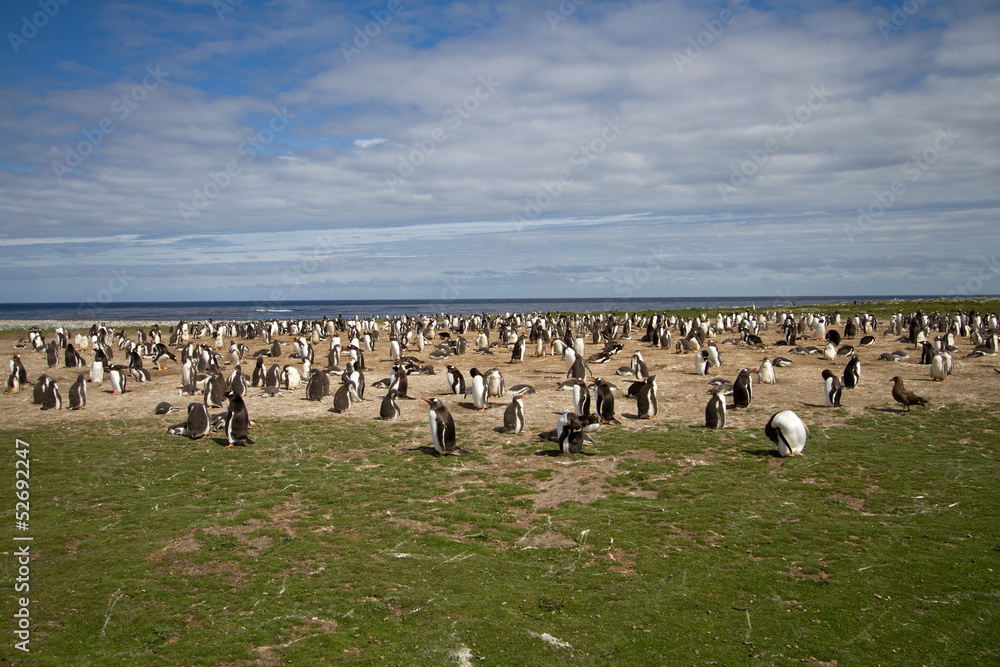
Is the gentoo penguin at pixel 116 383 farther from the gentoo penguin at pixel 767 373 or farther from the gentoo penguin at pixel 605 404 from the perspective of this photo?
the gentoo penguin at pixel 767 373

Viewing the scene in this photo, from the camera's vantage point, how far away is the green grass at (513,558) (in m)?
5.30

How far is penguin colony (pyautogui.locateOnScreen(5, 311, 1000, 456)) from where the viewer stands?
1313 centimetres

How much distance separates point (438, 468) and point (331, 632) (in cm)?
517

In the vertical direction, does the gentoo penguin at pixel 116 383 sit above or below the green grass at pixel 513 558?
above

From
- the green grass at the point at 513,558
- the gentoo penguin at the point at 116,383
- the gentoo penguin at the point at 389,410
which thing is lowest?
the green grass at the point at 513,558

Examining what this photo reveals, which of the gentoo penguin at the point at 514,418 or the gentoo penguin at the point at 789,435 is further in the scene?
the gentoo penguin at the point at 514,418

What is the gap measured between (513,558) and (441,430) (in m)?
4.56

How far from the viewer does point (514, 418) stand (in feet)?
43.0

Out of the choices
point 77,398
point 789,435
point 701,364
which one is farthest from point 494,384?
point 77,398

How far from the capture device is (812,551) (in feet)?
23.0

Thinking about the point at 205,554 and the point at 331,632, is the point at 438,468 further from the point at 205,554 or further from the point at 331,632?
the point at 331,632

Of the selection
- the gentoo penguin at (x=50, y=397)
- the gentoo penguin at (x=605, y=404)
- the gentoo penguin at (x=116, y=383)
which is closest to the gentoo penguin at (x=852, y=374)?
the gentoo penguin at (x=605, y=404)

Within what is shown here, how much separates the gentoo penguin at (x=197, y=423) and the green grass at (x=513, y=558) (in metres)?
1.37

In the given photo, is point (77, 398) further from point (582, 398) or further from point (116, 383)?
point (582, 398)
